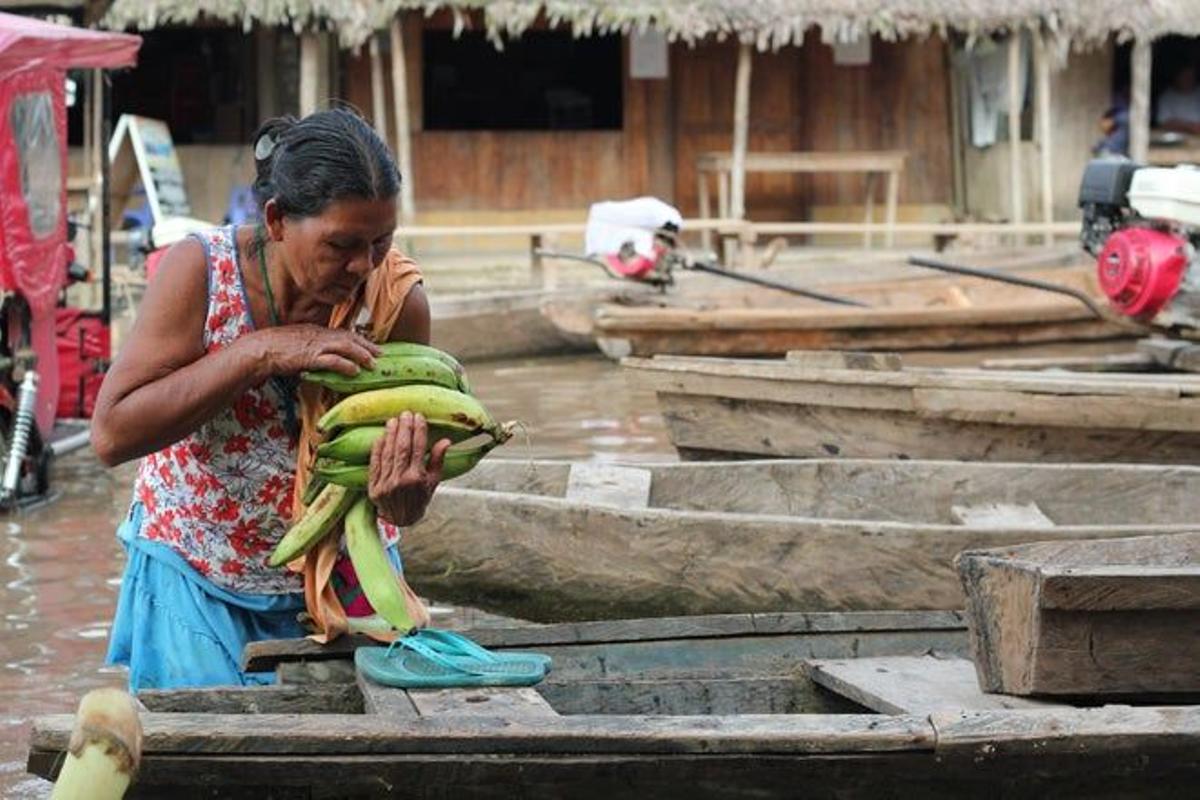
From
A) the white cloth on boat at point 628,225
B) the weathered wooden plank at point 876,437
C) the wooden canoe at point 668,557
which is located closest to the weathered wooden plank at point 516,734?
the wooden canoe at point 668,557

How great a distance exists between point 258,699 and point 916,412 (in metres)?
4.07

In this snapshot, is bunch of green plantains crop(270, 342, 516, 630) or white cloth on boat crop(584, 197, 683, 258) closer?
bunch of green plantains crop(270, 342, 516, 630)

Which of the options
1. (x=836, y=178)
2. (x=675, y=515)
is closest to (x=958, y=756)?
(x=675, y=515)

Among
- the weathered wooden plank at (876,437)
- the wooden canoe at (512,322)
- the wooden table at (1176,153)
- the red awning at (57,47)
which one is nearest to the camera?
the weathered wooden plank at (876,437)

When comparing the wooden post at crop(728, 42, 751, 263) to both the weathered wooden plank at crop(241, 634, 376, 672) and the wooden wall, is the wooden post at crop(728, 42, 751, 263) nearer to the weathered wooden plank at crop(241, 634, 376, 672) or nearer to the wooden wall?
the wooden wall

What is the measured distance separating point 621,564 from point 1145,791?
2225 millimetres

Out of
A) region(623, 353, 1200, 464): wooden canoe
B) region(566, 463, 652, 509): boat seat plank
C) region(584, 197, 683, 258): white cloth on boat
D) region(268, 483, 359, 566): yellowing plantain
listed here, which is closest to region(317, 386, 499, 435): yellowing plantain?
region(268, 483, 359, 566): yellowing plantain

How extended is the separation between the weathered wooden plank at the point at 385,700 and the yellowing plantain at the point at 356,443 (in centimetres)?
36

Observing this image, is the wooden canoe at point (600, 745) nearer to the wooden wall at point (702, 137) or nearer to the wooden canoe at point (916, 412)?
the wooden canoe at point (916, 412)

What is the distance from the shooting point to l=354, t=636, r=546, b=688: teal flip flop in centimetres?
320

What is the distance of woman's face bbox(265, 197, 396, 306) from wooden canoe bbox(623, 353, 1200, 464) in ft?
13.6

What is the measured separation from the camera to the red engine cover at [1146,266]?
8.88 m

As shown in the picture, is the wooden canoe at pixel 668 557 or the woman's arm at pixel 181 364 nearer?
the woman's arm at pixel 181 364

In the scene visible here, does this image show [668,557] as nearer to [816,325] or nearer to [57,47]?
[57,47]
